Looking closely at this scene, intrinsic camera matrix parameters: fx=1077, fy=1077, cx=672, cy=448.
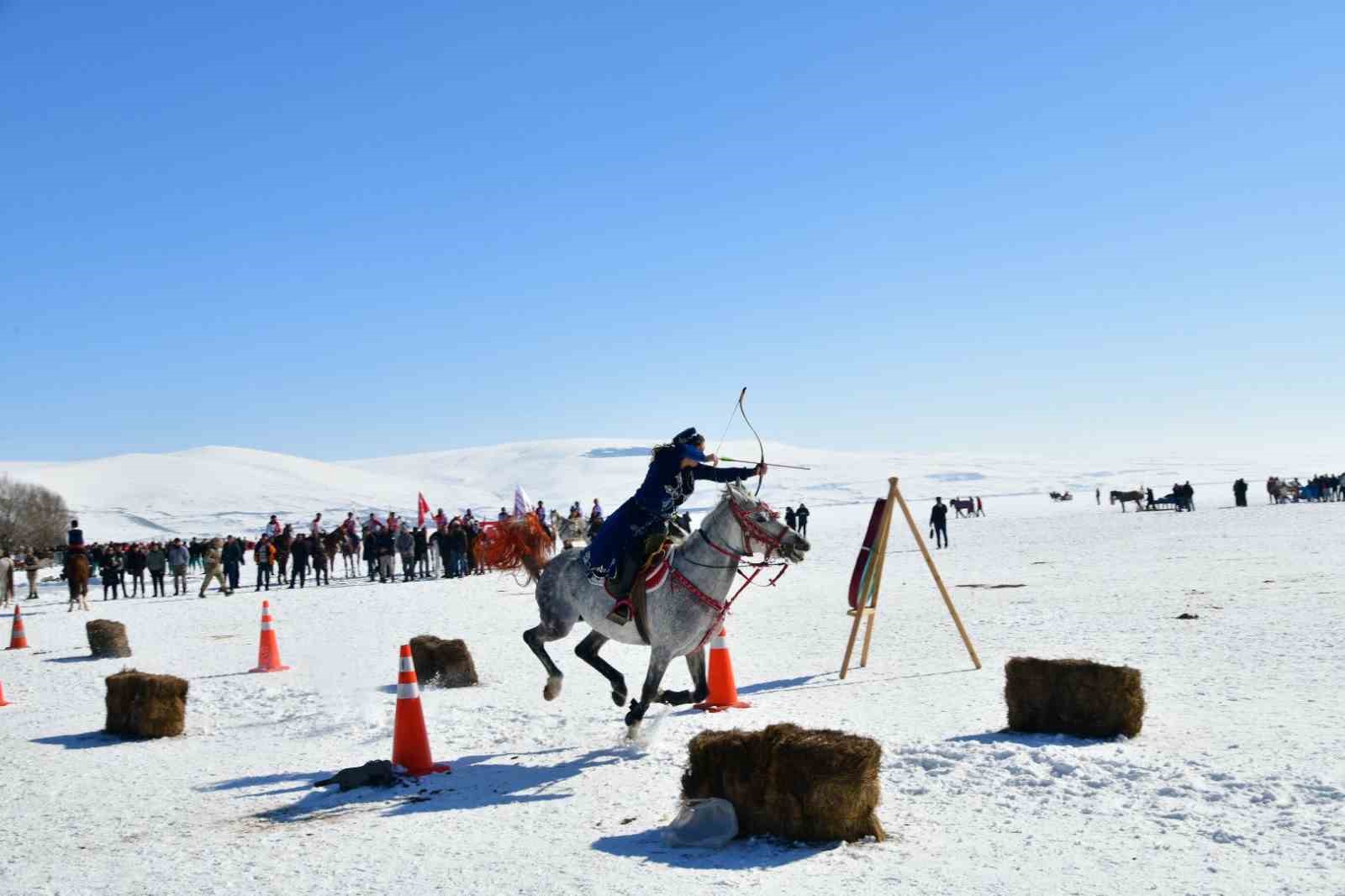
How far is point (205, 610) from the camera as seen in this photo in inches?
1100

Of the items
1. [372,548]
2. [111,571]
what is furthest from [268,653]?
[111,571]

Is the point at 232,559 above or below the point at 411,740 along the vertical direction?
above

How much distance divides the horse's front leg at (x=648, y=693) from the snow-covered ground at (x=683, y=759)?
0.69 ft

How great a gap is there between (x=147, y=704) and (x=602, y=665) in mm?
4801

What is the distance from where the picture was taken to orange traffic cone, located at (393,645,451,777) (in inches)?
356

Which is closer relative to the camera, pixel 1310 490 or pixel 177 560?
pixel 177 560

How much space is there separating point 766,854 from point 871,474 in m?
165

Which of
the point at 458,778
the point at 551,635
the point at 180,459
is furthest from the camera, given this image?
the point at 180,459

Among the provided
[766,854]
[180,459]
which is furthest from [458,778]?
[180,459]

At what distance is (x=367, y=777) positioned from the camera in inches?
340

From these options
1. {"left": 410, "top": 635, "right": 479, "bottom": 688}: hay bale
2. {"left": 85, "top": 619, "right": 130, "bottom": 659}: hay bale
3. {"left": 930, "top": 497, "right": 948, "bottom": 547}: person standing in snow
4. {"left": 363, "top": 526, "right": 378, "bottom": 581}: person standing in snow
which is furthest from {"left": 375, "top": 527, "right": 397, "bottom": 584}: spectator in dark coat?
{"left": 410, "top": 635, "right": 479, "bottom": 688}: hay bale

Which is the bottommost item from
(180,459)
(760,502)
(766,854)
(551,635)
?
(766,854)

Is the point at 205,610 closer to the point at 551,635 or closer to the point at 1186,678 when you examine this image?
the point at 551,635

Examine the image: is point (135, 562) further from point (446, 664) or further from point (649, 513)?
point (649, 513)
